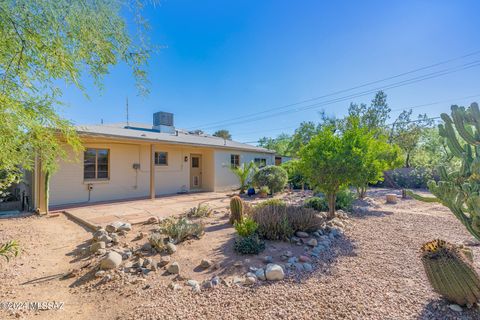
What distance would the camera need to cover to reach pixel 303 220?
4.71 m

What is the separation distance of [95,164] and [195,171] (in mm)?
5339

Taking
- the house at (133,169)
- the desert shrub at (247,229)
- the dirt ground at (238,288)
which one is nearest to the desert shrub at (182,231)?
the dirt ground at (238,288)

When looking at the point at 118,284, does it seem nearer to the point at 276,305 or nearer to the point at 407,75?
the point at 276,305

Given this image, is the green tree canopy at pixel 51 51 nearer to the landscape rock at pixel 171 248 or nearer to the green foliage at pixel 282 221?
the landscape rock at pixel 171 248

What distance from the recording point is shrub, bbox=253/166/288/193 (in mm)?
11211

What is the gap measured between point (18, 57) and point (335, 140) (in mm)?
6441

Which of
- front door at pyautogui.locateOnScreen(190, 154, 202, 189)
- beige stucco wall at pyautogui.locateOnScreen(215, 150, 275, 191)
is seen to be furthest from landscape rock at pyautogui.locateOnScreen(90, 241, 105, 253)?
beige stucco wall at pyautogui.locateOnScreen(215, 150, 275, 191)

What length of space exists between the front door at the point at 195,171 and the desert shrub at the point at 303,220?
9.04m

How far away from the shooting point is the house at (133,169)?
8.30 m

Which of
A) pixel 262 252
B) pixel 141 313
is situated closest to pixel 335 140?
pixel 262 252

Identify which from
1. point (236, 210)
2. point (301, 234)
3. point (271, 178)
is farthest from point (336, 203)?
point (271, 178)

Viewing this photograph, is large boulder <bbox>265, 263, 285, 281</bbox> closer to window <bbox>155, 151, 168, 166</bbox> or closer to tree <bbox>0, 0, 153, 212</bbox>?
tree <bbox>0, 0, 153, 212</bbox>

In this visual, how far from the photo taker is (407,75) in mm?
15039

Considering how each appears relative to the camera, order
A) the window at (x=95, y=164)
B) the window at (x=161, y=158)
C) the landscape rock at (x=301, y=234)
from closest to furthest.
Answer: the landscape rock at (x=301, y=234)
the window at (x=95, y=164)
the window at (x=161, y=158)
